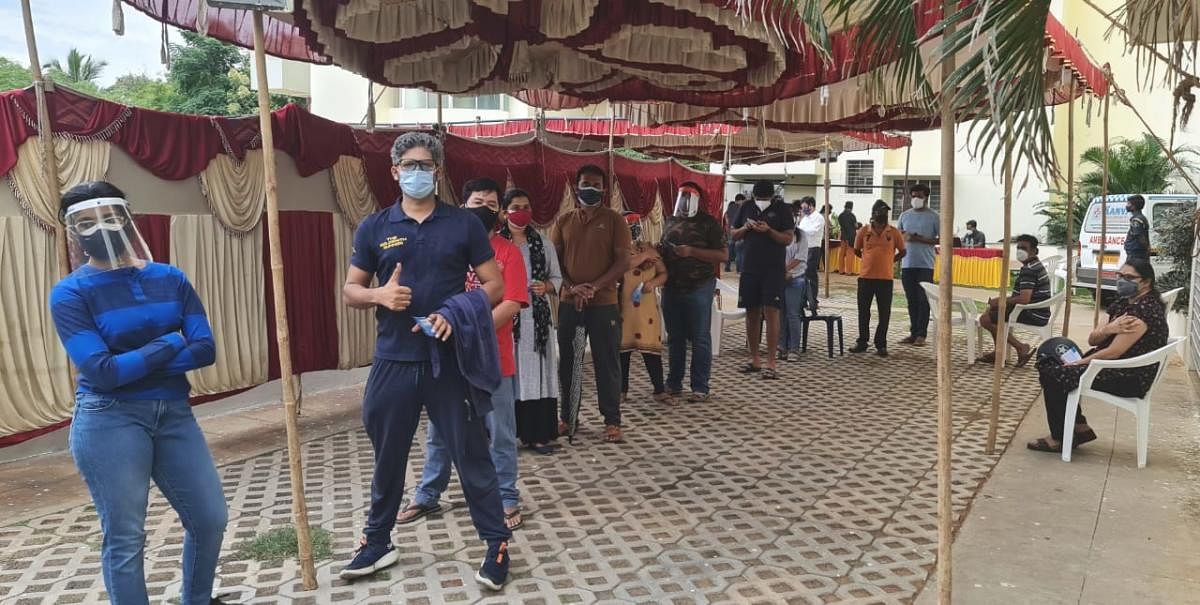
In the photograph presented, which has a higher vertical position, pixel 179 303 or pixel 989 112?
pixel 989 112

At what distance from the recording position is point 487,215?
401 cm

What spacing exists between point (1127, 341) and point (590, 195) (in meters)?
3.44

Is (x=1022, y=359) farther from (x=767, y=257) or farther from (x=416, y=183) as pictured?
(x=416, y=183)

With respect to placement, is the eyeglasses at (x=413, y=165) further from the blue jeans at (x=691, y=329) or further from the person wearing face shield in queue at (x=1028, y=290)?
the person wearing face shield in queue at (x=1028, y=290)

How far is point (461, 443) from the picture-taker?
3270 mm

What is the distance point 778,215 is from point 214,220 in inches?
185

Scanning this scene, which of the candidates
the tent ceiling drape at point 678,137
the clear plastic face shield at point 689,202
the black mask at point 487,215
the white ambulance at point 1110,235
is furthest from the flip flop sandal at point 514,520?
the white ambulance at point 1110,235

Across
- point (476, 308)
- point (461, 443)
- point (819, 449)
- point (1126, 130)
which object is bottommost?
point (819, 449)

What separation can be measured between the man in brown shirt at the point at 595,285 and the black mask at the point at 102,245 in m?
2.95

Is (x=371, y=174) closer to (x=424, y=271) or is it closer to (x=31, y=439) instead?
(x=31, y=439)

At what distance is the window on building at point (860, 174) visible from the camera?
1139 inches

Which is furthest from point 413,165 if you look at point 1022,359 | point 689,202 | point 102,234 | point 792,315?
point 1022,359

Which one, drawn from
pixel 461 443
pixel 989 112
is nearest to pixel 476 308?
pixel 461 443

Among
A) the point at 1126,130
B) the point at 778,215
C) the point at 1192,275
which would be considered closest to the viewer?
the point at 778,215
